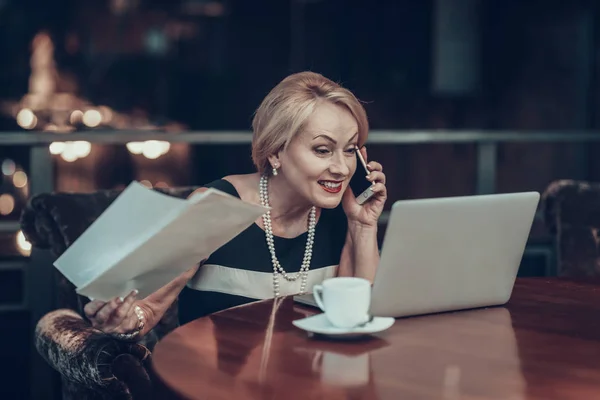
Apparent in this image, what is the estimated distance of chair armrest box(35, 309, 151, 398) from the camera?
1630 millimetres

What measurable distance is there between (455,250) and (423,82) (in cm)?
446

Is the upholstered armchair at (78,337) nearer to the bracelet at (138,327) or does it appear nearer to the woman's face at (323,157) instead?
the bracelet at (138,327)

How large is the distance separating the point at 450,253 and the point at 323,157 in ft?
1.71

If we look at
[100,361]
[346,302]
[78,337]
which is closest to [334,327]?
[346,302]

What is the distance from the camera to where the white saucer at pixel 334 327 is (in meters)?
1.31

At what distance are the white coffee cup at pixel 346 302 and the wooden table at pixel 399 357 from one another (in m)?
0.03

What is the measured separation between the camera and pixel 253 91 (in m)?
6.35

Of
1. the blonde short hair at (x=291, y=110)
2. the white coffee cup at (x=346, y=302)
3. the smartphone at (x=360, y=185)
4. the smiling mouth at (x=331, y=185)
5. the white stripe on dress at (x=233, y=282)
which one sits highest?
the blonde short hair at (x=291, y=110)

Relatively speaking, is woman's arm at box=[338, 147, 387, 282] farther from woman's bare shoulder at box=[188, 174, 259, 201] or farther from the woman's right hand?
the woman's right hand

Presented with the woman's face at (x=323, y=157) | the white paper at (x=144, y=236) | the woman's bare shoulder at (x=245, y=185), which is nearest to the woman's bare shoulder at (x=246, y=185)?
the woman's bare shoulder at (x=245, y=185)

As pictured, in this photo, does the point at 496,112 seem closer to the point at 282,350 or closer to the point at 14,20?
the point at 14,20

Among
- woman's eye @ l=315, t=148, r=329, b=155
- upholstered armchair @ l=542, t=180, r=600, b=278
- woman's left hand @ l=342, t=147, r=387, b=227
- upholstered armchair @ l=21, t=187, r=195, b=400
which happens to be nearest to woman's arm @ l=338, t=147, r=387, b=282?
woman's left hand @ l=342, t=147, r=387, b=227

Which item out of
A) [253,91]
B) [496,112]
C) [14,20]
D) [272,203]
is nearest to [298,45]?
[253,91]

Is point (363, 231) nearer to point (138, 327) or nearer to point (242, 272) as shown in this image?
point (242, 272)
